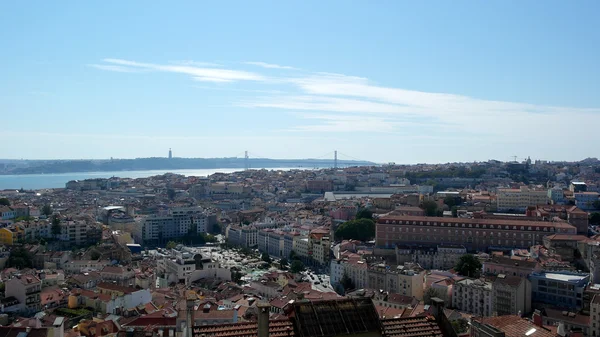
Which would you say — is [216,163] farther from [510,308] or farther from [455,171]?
[510,308]

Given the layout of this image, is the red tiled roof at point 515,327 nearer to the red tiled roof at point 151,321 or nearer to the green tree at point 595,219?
the red tiled roof at point 151,321

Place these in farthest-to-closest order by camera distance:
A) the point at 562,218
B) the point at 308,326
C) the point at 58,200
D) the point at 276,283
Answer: the point at 58,200 < the point at 562,218 < the point at 276,283 < the point at 308,326

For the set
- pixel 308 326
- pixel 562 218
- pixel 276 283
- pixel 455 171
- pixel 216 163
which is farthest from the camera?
pixel 216 163

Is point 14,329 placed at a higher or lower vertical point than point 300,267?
higher

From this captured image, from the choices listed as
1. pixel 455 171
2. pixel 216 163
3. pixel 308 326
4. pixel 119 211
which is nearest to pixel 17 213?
pixel 119 211

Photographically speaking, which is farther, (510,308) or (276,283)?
(276,283)

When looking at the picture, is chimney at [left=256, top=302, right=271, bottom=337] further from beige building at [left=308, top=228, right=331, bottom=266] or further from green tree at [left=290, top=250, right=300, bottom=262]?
green tree at [left=290, top=250, right=300, bottom=262]
